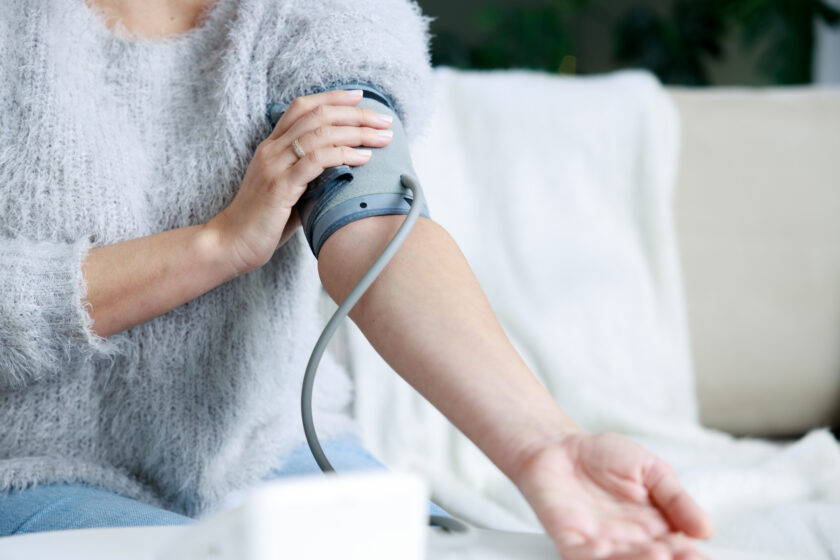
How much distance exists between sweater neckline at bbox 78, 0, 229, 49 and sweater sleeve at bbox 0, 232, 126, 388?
8.8 inches

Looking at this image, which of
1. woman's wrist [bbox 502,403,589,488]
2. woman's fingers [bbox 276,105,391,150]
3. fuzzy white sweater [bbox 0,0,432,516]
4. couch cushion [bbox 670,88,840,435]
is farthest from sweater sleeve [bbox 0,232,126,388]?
couch cushion [bbox 670,88,840,435]

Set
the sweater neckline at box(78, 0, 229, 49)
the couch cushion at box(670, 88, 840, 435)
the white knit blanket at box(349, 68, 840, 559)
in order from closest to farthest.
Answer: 1. the sweater neckline at box(78, 0, 229, 49)
2. the white knit blanket at box(349, 68, 840, 559)
3. the couch cushion at box(670, 88, 840, 435)

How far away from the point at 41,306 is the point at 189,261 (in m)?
0.13

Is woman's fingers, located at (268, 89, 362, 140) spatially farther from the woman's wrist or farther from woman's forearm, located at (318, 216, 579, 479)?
the woman's wrist

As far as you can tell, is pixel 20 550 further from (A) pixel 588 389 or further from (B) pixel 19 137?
(A) pixel 588 389

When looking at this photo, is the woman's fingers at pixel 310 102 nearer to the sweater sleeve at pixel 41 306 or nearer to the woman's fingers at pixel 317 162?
the woman's fingers at pixel 317 162

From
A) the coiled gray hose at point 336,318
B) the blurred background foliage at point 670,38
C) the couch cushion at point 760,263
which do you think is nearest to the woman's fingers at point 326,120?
the coiled gray hose at point 336,318

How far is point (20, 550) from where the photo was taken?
1.49ft

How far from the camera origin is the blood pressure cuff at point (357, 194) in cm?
64

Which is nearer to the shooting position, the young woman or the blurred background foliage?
the young woman

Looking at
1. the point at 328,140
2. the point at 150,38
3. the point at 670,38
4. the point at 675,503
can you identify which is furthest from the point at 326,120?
the point at 670,38

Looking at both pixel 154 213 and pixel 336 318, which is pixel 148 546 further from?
pixel 154 213

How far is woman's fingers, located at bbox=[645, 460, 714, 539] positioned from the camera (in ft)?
1.48

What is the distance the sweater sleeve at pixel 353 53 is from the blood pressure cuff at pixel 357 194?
45 millimetres
